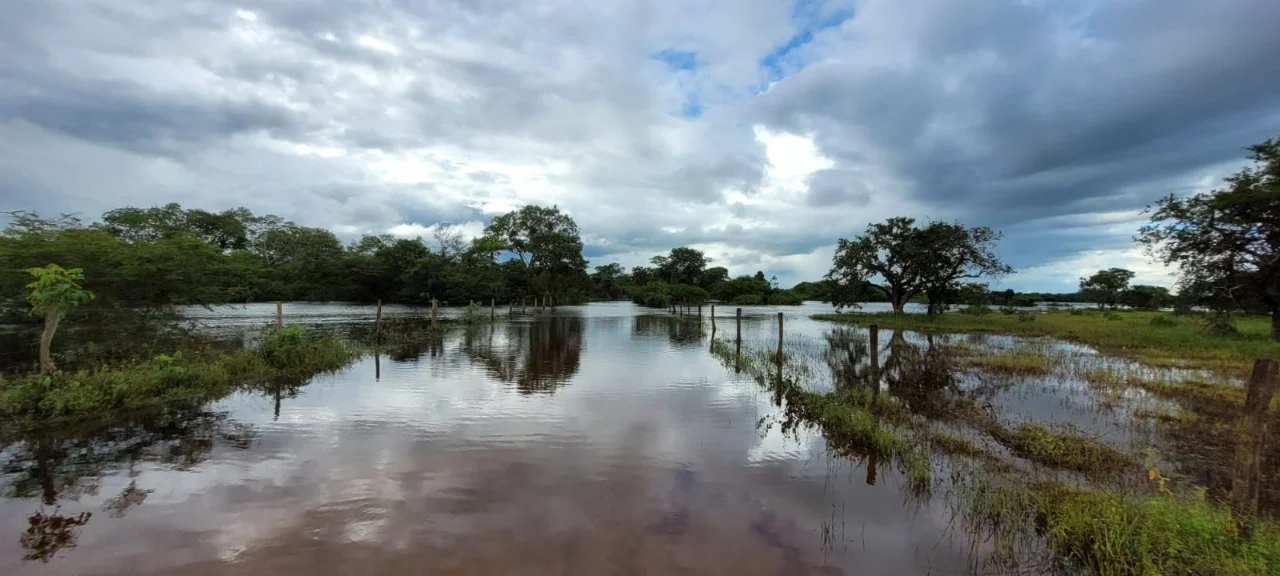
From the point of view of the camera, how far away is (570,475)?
658 cm

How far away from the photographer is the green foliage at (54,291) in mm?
8855

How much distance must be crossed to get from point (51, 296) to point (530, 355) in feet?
37.3

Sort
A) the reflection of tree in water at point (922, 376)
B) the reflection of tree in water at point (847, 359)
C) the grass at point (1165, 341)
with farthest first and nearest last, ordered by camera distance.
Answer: the grass at point (1165, 341) < the reflection of tree in water at point (847, 359) < the reflection of tree in water at point (922, 376)

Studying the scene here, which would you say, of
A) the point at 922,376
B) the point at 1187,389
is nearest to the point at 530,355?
the point at 922,376

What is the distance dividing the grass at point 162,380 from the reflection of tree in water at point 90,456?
0.59m

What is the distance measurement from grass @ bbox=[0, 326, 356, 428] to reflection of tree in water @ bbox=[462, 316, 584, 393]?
459 centimetres

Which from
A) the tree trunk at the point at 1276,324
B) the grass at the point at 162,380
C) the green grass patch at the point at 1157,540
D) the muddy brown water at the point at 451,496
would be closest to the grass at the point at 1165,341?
the tree trunk at the point at 1276,324

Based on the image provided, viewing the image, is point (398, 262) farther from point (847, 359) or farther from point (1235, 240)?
point (1235, 240)

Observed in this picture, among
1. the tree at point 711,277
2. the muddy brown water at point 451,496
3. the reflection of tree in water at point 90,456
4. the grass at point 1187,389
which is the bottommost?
the muddy brown water at point 451,496

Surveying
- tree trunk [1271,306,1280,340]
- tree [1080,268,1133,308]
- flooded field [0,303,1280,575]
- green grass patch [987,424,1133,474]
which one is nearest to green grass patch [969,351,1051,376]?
flooded field [0,303,1280,575]

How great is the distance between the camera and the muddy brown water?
459 centimetres

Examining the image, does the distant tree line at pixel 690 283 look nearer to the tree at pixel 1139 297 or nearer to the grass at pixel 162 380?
the tree at pixel 1139 297

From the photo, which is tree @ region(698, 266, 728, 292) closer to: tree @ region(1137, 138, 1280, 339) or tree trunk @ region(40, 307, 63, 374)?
tree @ region(1137, 138, 1280, 339)

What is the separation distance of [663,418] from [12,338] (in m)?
22.5
